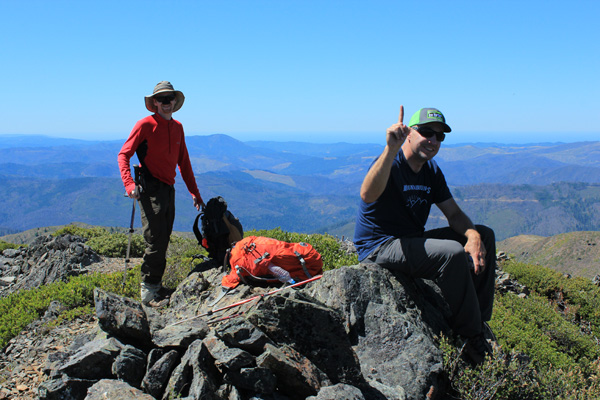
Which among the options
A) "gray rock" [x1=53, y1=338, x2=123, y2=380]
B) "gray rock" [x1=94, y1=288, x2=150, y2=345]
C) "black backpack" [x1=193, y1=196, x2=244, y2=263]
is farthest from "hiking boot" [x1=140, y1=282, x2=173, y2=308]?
"gray rock" [x1=53, y1=338, x2=123, y2=380]

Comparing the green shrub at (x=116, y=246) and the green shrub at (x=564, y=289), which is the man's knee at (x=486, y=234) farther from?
the green shrub at (x=116, y=246)

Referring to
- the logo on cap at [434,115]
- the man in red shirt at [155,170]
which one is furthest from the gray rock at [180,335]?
the logo on cap at [434,115]

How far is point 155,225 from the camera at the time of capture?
764 cm

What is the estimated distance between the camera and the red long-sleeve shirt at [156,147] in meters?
7.37

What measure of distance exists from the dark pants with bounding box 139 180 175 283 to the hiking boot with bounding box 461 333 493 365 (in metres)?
5.32

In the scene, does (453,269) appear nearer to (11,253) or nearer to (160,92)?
(160,92)

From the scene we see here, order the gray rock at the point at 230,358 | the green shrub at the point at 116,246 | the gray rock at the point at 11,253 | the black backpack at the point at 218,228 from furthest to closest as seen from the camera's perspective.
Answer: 1. the gray rock at the point at 11,253
2. the green shrub at the point at 116,246
3. the black backpack at the point at 218,228
4. the gray rock at the point at 230,358

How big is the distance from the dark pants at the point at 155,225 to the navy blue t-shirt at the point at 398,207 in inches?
151

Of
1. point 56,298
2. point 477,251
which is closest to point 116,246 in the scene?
point 56,298

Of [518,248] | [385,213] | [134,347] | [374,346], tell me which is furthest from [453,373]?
[518,248]

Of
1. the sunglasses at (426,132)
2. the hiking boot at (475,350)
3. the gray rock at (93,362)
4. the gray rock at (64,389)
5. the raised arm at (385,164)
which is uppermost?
the sunglasses at (426,132)

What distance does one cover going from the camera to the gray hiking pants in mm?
5047

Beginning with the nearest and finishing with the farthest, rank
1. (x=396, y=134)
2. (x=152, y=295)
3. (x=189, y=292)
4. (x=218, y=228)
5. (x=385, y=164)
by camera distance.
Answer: (x=396, y=134) < (x=385, y=164) < (x=189, y=292) < (x=152, y=295) < (x=218, y=228)

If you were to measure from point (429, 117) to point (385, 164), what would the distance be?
1.04 m
